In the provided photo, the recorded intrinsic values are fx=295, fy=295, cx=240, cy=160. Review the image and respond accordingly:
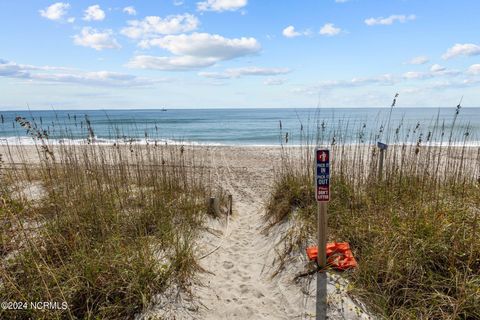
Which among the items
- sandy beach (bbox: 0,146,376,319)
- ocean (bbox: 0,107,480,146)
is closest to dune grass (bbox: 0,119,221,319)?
sandy beach (bbox: 0,146,376,319)

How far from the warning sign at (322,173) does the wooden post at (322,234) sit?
0.36 feet

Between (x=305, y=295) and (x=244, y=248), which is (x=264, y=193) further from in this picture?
(x=305, y=295)

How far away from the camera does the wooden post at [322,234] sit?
113 inches

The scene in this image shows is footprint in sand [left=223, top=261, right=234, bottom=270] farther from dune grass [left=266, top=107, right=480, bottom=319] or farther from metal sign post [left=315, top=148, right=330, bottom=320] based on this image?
metal sign post [left=315, top=148, right=330, bottom=320]

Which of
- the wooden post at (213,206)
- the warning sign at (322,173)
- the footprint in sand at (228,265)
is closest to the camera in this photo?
the warning sign at (322,173)

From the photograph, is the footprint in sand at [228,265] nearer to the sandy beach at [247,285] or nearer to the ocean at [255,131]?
the sandy beach at [247,285]

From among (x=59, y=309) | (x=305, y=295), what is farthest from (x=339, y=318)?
(x=59, y=309)

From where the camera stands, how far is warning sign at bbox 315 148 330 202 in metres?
2.70

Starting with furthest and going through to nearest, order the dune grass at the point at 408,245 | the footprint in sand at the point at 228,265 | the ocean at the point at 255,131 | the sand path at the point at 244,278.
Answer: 1. the ocean at the point at 255,131
2. the footprint in sand at the point at 228,265
3. the sand path at the point at 244,278
4. the dune grass at the point at 408,245

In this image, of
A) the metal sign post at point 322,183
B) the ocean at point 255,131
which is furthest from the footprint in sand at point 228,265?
the ocean at point 255,131

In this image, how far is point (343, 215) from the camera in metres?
3.96

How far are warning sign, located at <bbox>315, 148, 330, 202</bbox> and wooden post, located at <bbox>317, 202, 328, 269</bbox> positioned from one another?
4.3 inches

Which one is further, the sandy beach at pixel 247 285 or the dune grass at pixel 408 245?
the sandy beach at pixel 247 285

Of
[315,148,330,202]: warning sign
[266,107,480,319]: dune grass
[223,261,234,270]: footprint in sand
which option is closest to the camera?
[266,107,480,319]: dune grass
